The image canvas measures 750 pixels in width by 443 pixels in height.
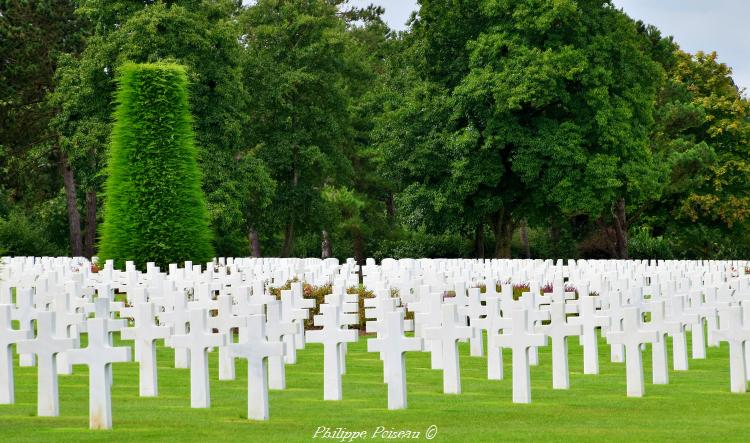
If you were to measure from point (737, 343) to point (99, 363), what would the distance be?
18.7ft

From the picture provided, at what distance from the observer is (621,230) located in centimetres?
4875

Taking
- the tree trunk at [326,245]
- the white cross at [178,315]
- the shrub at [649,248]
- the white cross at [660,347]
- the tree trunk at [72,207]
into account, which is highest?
the tree trunk at [72,207]

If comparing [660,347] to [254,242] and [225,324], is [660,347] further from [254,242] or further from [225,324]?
[254,242]

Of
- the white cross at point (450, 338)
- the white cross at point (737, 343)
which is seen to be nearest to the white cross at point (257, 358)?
the white cross at point (450, 338)

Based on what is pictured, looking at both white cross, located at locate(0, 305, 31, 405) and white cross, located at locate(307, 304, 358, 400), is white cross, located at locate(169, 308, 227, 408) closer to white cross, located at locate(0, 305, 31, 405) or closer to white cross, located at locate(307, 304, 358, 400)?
white cross, located at locate(307, 304, 358, 400)

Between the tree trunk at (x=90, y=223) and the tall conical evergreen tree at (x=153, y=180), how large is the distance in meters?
23.3

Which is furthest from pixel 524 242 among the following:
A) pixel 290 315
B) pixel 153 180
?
pixel 290 315

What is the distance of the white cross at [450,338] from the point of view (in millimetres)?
10859

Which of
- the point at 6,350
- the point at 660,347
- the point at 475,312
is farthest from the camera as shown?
the point at 475,312

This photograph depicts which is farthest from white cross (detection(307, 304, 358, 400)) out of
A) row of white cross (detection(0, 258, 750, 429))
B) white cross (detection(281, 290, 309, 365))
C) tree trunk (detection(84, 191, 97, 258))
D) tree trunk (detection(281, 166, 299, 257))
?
tree trunk (detection(281, 166, 299, 257))

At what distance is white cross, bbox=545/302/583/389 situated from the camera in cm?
1164

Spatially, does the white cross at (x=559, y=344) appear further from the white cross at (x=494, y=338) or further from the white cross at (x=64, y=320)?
the white cross at (x=64, y=320)

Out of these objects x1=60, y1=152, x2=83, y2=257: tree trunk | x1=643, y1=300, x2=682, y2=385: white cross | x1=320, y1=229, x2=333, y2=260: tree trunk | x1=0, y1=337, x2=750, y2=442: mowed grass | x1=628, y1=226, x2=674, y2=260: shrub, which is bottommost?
x1=0, y1=337, x2=750, y2=442: mowed grass

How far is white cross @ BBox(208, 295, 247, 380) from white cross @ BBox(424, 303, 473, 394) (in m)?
1.68
